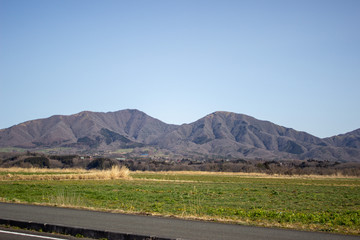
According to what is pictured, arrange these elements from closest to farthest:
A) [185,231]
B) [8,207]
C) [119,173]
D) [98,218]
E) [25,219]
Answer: [185,231] < [25,219] < [98,218] < [8,207] < [119,173]

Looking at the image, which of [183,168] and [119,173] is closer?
[119,173]

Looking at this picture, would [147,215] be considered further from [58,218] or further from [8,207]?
[8,207]

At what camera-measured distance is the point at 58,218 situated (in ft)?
45.5

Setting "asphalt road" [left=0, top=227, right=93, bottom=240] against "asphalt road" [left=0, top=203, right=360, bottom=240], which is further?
"asphalt road" [left=0, top=203, right=360, bottom=240]

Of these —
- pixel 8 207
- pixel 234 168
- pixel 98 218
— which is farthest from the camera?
pixel 234 168

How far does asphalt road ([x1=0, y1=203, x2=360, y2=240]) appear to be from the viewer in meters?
11.6

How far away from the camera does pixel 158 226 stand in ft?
42.1

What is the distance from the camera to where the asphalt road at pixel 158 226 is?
11594mm

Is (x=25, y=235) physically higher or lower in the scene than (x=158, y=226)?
higher

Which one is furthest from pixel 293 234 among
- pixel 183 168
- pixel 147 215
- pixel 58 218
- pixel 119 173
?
pixel 183 168

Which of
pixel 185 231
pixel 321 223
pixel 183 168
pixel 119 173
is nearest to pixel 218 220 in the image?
pixel 185 231

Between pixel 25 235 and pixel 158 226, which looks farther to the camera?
pixel 158 226

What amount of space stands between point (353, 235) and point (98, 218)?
9330mm

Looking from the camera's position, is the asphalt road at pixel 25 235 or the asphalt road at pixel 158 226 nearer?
the asphalt road at pixel 25 235
